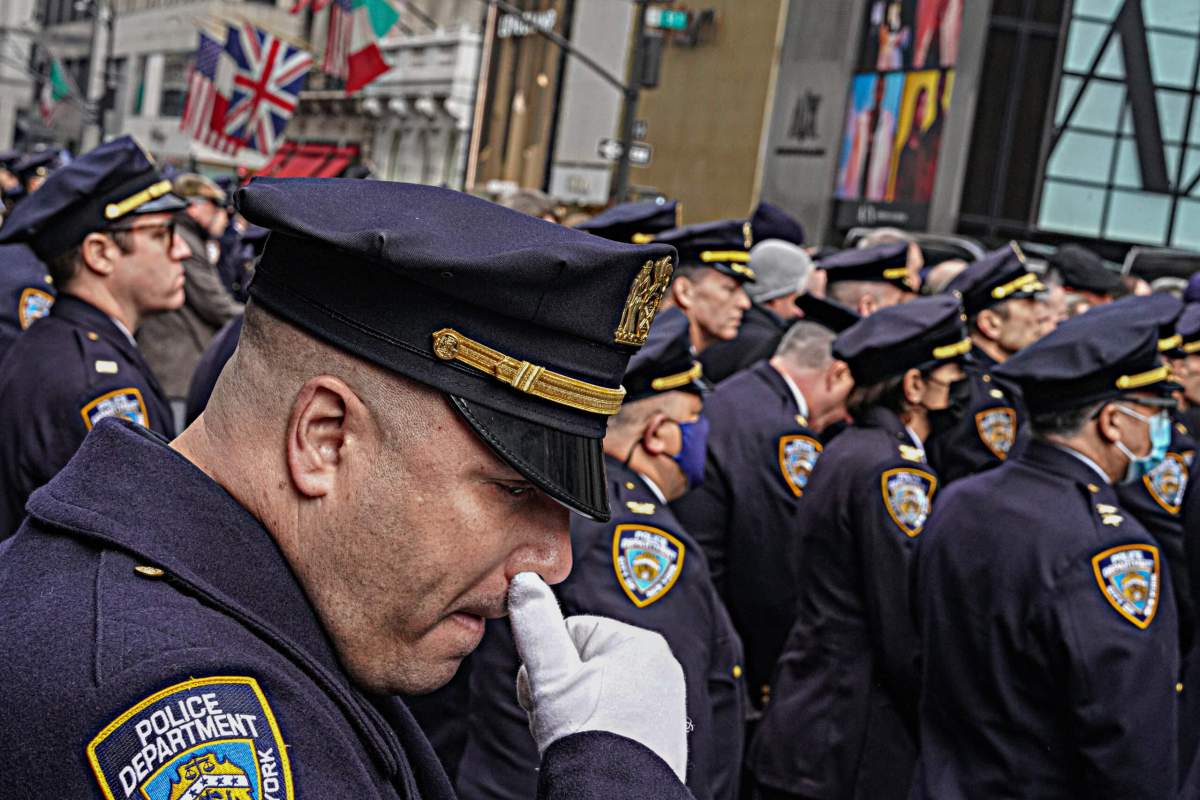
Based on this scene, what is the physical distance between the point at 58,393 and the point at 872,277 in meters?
5.04

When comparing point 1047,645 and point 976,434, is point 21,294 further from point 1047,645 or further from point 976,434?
point 1047,645

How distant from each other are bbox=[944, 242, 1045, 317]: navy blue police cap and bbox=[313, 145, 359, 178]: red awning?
4103cm

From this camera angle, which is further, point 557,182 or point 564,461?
point 557,182

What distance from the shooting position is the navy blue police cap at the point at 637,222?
288 inches

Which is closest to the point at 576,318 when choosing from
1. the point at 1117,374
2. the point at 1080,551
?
the point at 1080,551

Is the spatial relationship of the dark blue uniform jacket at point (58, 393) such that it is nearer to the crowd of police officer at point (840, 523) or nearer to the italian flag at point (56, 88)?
the crowd of police officer at point (840, 523)

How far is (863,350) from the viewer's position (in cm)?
580

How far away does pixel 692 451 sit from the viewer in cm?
469

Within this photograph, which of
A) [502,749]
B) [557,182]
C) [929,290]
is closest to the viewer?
[502,749]

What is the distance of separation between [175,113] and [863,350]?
188 feet

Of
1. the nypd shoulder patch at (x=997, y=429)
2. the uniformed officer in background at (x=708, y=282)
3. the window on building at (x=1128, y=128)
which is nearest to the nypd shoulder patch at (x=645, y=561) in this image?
the uniformed officer in background at (x=708, y=282)

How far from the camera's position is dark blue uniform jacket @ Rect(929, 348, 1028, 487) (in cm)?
727

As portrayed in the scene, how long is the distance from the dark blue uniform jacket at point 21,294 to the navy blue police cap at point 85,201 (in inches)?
75.2

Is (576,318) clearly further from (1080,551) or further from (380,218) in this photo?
(1080,551)
